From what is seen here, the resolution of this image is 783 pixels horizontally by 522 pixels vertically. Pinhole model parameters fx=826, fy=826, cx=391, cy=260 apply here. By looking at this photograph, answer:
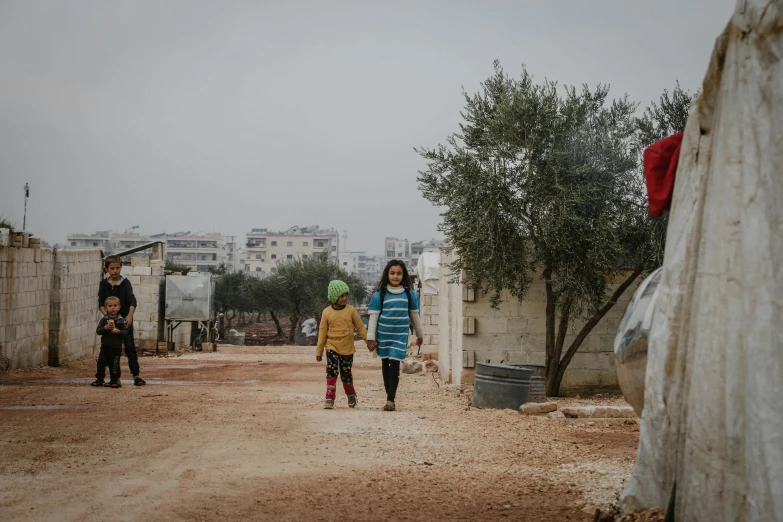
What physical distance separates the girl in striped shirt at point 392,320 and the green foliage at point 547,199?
282 cm

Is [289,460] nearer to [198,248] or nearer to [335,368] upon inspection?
[335,368]

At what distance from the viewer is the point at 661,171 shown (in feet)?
13.8

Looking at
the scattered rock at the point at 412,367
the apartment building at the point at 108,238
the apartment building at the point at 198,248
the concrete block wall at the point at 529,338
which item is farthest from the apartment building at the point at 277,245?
the concrete block wall at the point at 529,338

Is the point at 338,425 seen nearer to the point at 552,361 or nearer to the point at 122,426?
the point at 122,426

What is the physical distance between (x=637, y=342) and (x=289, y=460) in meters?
3.27

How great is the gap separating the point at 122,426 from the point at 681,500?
590 cm

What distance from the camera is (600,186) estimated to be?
13.2 metres

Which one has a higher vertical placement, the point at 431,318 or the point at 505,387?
the point at 431,318

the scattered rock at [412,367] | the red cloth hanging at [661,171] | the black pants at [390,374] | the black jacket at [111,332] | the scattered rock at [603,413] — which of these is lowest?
the scattered rock at [412,367]

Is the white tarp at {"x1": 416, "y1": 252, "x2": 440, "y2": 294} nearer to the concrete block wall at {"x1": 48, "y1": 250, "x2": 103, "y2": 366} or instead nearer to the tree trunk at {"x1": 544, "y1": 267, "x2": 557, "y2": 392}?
the concrete block wall at {"x1": 48, "y1": 250, "x2": 103, "y2": 366}

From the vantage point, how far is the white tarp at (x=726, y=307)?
10.8 feet

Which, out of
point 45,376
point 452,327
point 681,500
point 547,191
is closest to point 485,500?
point 681,500

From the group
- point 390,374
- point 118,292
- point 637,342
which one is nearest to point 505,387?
point 390,374

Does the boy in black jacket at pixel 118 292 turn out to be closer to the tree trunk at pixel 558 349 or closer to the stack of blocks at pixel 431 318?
the tree trunk at pixel 558 349
